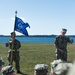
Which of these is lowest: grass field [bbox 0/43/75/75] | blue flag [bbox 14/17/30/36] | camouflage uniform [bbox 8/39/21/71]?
grass field [bbox 0/43/75/75]

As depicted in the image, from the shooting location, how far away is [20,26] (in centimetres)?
1534

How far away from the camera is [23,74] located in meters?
15.6

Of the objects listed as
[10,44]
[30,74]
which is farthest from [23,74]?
[10,44]

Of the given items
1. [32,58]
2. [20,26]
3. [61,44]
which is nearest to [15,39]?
[20,26]

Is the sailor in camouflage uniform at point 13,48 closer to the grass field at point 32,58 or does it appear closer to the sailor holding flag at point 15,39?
the sailor holding flag at point 15,39

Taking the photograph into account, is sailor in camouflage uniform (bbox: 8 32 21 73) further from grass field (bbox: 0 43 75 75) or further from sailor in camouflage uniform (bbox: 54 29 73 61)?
sailor in camouflage uniform (bbox: 54 29 73 61)

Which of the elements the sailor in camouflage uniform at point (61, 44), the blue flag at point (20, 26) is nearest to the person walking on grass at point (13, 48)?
the blue flag at point (20, 26)

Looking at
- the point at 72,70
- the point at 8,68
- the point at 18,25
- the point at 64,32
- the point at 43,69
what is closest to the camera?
the point at 72,70

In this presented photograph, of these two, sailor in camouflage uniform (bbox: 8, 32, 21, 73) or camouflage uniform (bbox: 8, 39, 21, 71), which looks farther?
camouflage uniform (bbox: 8, 39, 21, 71)

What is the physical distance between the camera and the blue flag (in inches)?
592

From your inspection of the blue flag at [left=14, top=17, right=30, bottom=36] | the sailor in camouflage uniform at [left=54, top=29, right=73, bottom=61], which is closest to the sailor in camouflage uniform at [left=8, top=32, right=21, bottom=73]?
the blue flag at [left=14, top=17, right=30, bottom=36]

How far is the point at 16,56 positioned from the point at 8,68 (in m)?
10.5

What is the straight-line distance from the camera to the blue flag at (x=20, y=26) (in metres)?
15.0

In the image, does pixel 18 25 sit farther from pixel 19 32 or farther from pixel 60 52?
pixel 60 52
